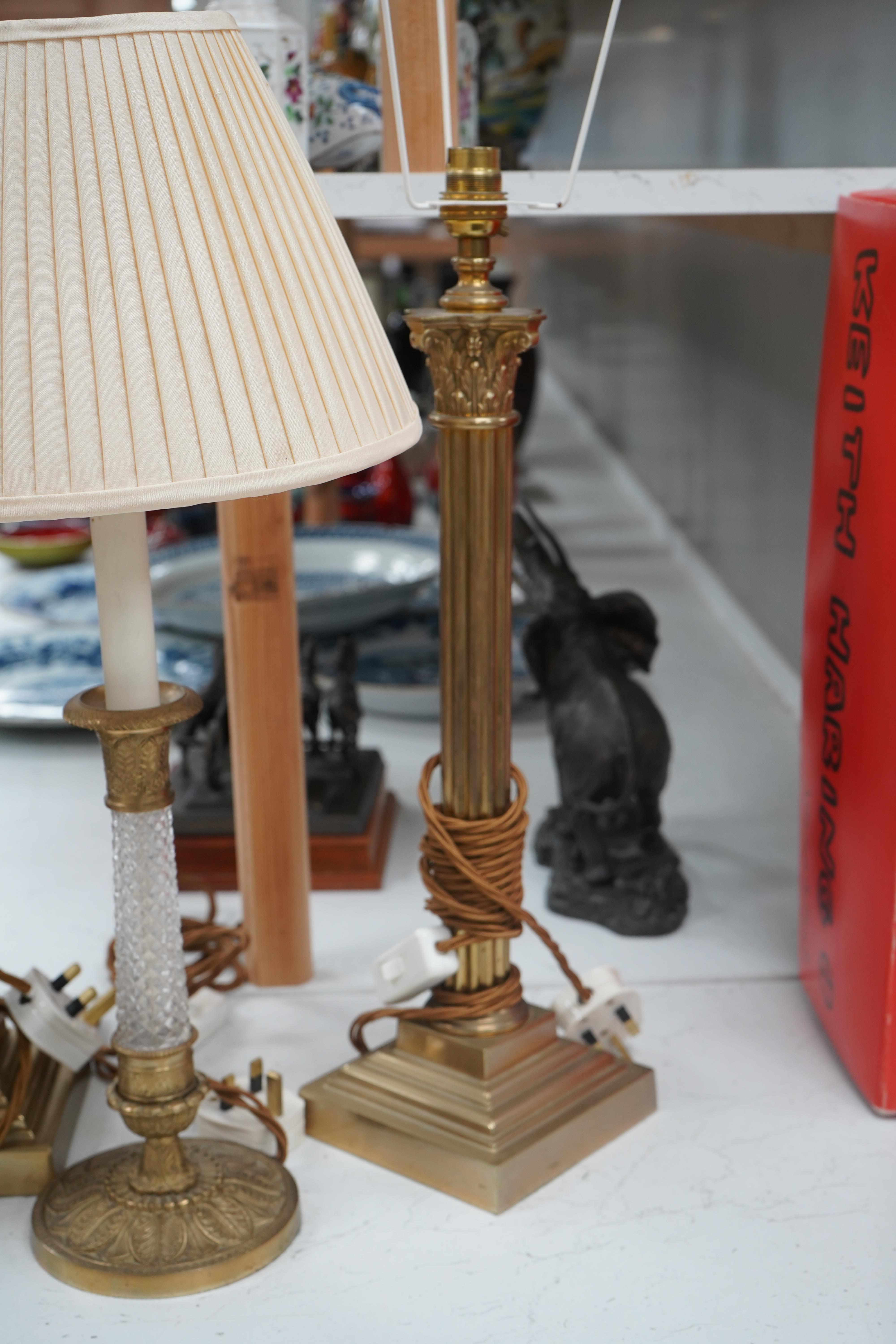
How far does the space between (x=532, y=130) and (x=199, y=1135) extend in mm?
1301

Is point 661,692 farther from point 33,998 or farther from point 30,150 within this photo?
point 30,150

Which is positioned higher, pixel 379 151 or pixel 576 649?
pixel 379 151

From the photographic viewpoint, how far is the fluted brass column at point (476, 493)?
63 centimetres

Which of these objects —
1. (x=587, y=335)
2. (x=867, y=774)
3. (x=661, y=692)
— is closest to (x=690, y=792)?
(x=661, y=692)

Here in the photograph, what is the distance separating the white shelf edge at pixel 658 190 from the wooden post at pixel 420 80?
0.04 meters

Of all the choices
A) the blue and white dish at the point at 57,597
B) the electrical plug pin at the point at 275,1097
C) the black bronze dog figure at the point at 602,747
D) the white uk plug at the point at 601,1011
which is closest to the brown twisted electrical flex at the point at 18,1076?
the electrical plug pin at the point at 275,1097

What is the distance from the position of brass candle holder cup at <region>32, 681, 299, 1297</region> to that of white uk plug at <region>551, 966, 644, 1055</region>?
172 millimetres

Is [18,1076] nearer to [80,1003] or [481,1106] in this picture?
[80,1003]

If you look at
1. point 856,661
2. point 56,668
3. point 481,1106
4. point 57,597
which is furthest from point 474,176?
point 57,597

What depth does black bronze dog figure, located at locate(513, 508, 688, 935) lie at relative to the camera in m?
0.92

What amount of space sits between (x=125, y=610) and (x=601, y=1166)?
349 millimetres

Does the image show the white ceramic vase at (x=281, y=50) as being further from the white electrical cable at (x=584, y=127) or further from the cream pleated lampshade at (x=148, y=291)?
the cream pleated lampshade at (x=148, y=291)

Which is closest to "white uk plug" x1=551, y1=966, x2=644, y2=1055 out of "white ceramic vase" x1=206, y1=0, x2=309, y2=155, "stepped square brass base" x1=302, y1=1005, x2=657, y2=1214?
"stepped square brass base" x1=302, y1=1005, x2=657, y2=1214

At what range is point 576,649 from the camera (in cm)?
96
